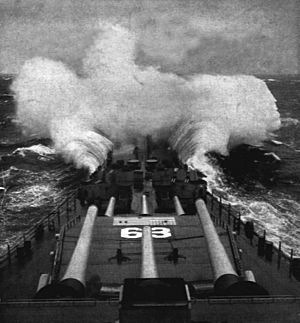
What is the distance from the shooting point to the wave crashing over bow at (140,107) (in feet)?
205

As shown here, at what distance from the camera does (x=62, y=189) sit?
4069 centimetres

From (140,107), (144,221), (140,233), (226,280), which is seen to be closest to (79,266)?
(226,280)

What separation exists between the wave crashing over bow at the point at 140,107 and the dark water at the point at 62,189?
560 cm

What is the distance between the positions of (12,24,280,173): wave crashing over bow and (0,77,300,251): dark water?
18.4 feet

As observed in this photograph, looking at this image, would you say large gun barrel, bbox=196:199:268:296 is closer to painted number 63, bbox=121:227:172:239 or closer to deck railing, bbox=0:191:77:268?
painted number 63, bbox=121:227:172:239

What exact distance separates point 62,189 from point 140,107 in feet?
106

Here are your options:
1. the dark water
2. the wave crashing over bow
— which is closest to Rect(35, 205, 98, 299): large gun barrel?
the dark water

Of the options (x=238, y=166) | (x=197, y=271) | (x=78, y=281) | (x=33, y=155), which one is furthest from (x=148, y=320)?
(x=33, y=155)

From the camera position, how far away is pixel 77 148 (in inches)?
2120

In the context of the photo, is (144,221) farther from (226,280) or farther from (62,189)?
(62,189)

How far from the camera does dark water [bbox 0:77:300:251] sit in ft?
103

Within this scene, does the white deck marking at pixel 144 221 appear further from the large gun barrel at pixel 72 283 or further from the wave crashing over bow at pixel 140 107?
the wave crashing over bow at pixel 140 107

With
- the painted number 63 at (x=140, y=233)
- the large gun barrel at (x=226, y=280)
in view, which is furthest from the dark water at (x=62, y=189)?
the large gun barrel at (x=226, y=280)

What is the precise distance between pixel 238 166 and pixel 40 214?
24.5 m
